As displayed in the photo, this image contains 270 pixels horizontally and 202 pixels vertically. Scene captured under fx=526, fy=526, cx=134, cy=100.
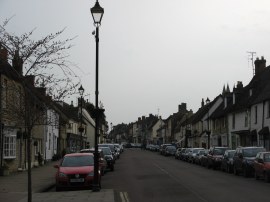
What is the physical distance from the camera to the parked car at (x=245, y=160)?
3012 cm

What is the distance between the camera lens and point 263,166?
26.2 m

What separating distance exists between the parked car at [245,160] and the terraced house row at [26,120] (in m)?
9.47

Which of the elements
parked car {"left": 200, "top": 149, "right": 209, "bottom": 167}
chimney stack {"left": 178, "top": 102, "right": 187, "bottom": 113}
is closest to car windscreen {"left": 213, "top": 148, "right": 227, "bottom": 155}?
parked car {"left": 200, "top": 149, "right": 209, "bottom": 167}

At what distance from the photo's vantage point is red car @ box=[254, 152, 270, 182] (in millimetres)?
25656

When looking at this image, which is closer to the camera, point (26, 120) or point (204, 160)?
point (26, 120)

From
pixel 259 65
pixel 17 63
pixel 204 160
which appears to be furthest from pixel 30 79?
pixel 259 65

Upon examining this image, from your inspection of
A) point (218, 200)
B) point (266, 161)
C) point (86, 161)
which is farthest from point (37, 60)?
point (266, 161)

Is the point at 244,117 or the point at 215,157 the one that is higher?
the point at 244,117

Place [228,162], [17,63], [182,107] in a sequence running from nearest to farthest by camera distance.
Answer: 1. [17,63]
2. [228,162]
3. [182,107]

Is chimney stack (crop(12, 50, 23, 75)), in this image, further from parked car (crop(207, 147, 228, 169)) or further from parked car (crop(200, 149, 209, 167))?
parked car (crop(200, 149, 209, 167))

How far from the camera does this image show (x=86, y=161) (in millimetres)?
22828

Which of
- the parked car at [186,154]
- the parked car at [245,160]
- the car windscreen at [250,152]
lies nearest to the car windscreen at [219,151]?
the parked car at [245,160]

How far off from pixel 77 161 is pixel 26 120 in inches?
353

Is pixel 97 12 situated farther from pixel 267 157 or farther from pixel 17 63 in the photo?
pixel 267 157
